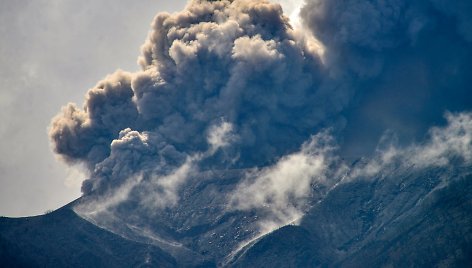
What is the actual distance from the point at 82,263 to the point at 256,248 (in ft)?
113

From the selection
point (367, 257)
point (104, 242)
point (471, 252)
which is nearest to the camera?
point (471, 252)

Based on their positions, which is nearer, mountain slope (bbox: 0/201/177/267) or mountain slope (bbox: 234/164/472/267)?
mountain slope (bbox: 234/164/472/267)

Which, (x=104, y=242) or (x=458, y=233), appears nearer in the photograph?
(x=458, y=233)

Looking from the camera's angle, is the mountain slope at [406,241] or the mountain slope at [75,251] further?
the mountain slope at [75,251]

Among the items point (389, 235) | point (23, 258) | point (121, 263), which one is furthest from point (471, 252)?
point (23, 258)

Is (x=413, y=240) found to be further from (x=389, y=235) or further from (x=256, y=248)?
(x=256, y=248)

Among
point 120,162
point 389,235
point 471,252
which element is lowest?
point 471,252

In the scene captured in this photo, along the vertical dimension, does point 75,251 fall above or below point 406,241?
above

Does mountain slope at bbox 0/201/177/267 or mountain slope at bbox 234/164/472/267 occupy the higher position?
mountain slope at bbox 0/201/177/267

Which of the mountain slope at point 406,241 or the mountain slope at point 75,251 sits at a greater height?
the mountain slope at point 75,251

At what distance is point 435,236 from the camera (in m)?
180

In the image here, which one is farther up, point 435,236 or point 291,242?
point 291,242

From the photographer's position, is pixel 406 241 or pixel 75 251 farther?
pixel 75 251

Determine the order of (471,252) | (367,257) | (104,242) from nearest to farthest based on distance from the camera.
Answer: (471,252)
(367,257)
(104,242)
